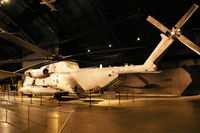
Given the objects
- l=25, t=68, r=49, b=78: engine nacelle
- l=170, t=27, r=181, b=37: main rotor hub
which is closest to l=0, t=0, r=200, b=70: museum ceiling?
l=25, t=68, r=49, b=78: engine nacelle

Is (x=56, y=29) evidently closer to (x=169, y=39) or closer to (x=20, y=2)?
(x=20, y=2)

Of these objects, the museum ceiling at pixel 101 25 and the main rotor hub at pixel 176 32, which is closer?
the main rotor hub at pixel 176 32

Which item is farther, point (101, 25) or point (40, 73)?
point (101, 25)

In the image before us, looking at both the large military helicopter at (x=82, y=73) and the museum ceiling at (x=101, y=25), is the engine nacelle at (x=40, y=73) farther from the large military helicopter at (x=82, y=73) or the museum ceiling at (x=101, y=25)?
the museum ceiling at (x=101, y=25)

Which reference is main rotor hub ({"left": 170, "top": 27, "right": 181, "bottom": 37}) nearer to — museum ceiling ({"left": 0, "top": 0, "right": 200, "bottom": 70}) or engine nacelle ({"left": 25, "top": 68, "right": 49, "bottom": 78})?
museum ceiling ({"left": 0, "top": 0, "right": 200, "bottom": 70})

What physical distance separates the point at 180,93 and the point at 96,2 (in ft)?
42.4

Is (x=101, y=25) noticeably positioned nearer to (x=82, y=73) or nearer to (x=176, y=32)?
(x=82, y=73)

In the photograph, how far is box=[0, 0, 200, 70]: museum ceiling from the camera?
21109 millimetres

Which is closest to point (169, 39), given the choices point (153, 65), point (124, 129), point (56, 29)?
point (153, 65)

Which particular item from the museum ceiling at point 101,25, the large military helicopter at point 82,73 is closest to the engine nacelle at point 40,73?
the large military helicopter at point 82,73

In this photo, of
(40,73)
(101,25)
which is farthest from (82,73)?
(101,25)

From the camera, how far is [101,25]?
24078 millimetres

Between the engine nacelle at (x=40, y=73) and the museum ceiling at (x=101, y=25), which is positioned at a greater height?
the museum ceiling at (x=101, y=25)

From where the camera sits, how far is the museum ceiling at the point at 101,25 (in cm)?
2111
